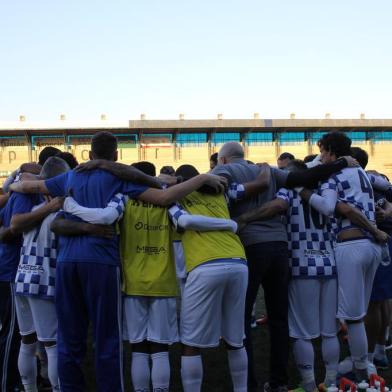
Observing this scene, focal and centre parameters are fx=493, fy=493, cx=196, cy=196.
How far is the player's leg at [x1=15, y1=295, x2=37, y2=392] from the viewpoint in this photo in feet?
13.1

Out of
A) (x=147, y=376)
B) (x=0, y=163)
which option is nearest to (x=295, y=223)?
(x=147, y=376)

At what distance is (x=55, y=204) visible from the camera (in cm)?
382

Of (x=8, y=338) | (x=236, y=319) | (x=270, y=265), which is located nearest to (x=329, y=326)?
(x=270, y=265)

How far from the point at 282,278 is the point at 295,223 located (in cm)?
52

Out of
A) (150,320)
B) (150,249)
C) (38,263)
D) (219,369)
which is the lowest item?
(219,369)

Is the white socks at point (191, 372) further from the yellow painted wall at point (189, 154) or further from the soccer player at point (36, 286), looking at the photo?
the yellow painted wall at point (189, 154)

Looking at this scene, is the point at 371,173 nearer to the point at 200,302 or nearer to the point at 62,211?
the point at 200,302

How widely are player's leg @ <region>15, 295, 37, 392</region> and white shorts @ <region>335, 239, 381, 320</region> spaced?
8.44 ft

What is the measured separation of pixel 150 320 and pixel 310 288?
146 centimetres

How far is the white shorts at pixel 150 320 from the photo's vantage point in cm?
350

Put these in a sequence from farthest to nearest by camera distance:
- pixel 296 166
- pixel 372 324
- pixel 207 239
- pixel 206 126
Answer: pixel 206 126 → pixel 372 324 → pixel 296 166 → pixel 207 239

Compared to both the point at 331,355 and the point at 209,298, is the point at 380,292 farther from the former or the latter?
the point at 209,298

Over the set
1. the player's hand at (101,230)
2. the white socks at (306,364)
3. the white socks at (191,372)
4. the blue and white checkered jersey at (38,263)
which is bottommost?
the white socks at (306,364)

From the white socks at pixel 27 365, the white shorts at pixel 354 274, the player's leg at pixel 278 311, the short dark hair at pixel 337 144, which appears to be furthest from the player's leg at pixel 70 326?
the short dark hair at pixel 337 144
